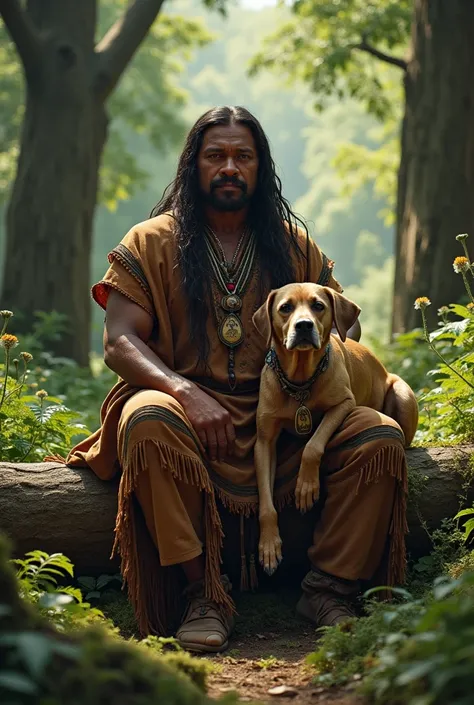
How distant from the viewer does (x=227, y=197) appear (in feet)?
17.5

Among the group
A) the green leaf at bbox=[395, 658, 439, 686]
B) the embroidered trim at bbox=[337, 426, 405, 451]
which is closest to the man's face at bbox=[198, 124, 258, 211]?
the embroidered trim at bbox=[337, 426, 405, 451]

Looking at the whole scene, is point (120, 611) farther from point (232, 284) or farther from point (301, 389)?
point (232, 284)

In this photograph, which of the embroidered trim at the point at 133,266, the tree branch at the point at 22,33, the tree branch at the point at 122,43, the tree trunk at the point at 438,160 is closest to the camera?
the embroidered trim at the point at 133,266

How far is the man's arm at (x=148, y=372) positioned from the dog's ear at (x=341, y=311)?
744 millimetres

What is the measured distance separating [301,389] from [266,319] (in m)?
0.39

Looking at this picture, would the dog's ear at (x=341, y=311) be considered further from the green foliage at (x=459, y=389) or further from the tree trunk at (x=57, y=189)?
the tree trunk at (x=57, y=189)

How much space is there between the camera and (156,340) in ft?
17.0

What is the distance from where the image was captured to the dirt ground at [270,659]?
11.4 ft

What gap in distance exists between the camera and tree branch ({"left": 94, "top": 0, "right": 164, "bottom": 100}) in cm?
1151

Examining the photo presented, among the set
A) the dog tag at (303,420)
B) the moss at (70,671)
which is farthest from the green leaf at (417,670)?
the dog tag at (303,420)

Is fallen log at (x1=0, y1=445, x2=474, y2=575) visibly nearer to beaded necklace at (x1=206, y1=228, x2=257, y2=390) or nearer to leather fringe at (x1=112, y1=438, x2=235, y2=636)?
leather fringe at (x1=112, y1=438, x2=235, y2=636)

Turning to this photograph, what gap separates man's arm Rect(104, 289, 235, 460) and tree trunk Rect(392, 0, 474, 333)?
16.6 ft

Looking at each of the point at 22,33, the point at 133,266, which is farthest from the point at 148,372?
the point at 22,33

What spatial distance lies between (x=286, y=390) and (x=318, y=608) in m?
1.07
